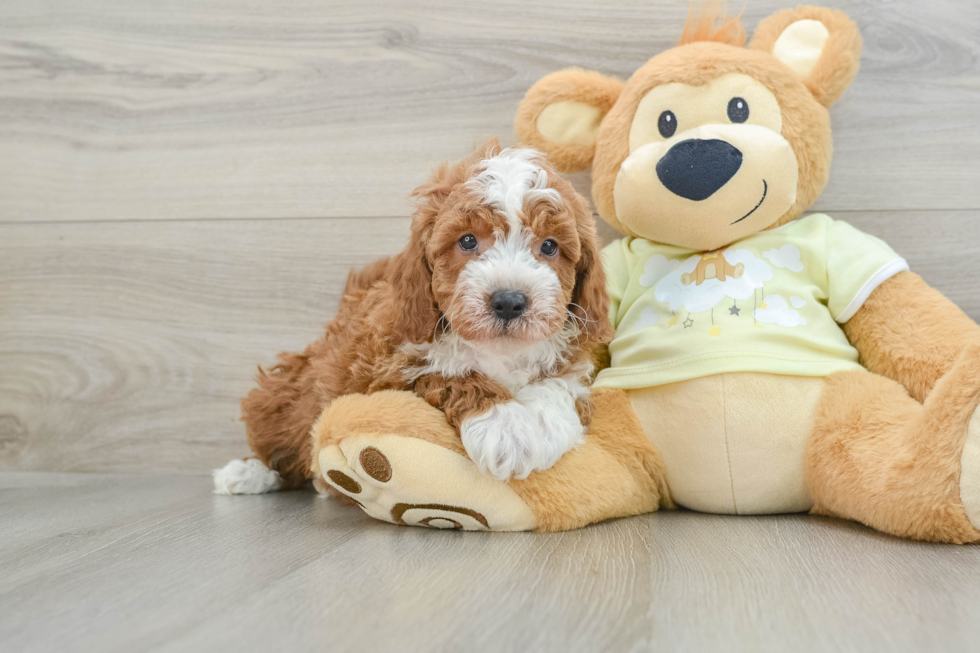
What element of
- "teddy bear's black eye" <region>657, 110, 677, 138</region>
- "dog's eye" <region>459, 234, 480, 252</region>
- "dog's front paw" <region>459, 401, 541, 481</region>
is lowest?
"dog's front paw" <region>459, 401, 541, 481</region>

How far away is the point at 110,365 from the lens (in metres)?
1.61

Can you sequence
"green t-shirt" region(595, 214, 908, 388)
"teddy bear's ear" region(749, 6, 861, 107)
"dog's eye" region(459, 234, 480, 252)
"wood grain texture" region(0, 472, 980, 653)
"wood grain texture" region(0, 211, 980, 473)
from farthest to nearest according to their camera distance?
"wood grain texture" region(0, 211, 980, 473)
"teddy bear's ear" region(749, 6, 861, 107)
"green t-shirt" region(595, 214, 908, 388)
"dog's eye" region(459, 234, 480, 252)
"wood grain texture" region(0, 472, 980, 653)

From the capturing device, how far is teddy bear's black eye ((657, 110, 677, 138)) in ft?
3.81

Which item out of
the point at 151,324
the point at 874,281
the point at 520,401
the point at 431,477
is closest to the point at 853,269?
the point at 874,281

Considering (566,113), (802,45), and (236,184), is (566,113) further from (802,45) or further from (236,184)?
(236,184)

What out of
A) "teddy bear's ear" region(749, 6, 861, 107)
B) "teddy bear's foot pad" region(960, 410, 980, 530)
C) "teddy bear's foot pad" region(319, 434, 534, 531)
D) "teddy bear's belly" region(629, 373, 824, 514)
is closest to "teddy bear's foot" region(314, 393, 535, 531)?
"teddy bear's foot pad" region(319, 434, 534, 531)

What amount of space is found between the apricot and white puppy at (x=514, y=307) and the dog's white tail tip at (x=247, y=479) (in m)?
0.49

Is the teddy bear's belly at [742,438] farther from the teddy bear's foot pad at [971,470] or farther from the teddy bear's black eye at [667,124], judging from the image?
the teddy bear's black eye at [667,124]

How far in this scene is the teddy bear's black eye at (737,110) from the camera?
114 centimetres

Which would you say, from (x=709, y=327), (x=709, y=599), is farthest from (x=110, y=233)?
(x=709, y=599)

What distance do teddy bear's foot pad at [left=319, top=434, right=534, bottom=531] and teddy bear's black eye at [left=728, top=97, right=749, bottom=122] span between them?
67cm

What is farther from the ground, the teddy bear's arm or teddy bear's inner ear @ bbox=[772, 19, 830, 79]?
teddy bear's inner ear @ bbox=[772, 19, 830, 79]

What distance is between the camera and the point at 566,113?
1264 millimetres

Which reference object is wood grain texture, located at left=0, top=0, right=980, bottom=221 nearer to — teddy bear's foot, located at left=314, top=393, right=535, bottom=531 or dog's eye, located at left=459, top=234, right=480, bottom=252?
dog's eye, located at left=459, top=234, right=480, bottom=252
